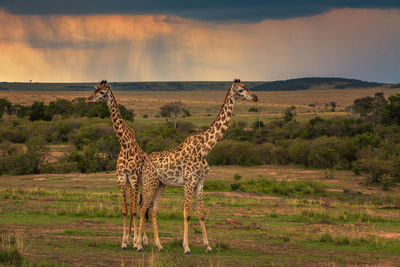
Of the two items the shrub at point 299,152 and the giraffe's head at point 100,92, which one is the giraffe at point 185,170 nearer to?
the giraffe's head at point 100,92

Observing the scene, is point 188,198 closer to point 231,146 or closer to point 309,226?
point 309,226

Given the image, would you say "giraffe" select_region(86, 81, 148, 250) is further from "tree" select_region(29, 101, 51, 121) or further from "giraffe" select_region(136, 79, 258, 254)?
"tree" select_region(29, 101, 51, 121)

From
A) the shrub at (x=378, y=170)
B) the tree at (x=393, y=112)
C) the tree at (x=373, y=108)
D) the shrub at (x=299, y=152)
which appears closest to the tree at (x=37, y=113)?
the shrub at (x=299, y=152)

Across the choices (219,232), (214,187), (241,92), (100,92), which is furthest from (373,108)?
(100,92)

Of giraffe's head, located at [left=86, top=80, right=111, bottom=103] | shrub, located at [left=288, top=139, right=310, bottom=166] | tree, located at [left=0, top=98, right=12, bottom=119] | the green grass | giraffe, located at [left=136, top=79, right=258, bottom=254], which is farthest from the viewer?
tree, located at [left=0, top=98, right=12, bottom=119]

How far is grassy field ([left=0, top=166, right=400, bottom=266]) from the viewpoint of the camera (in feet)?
37.8

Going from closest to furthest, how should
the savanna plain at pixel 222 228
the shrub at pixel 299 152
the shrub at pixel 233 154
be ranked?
the savanna plain at pixel 222 228 → the shrub at pixel 299 152 → the shrub at pixel 233 154

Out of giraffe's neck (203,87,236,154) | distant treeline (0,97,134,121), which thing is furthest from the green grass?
distant treeline (0,97,134,121)

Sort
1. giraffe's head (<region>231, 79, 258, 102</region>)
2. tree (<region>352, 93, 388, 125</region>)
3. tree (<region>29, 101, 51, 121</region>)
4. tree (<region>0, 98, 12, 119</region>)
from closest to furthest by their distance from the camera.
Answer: giraffe's head (<region>231, 79, 258, 102</region>)
tree (<region>352, 93, 388, 125</region>)
tree (<region>29, 101, 51, 121</region>)
tree (<region>0, 98, 12, 119</region>)

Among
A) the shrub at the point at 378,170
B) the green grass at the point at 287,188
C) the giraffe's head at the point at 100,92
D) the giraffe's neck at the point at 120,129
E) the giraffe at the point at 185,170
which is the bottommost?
the green grass at the point at 287,188

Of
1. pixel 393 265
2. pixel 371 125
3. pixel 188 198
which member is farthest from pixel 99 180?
pixel 371 125

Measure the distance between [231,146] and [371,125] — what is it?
56.9ft

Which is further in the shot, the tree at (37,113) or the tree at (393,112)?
the tree at (37,113)

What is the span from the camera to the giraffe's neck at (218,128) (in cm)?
1275
